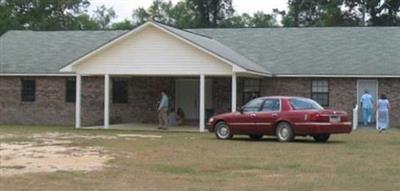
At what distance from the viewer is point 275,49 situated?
125 feet

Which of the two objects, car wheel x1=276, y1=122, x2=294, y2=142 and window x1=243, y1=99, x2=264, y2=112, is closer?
car wheel x1=276, y1=122, x2=294, y2=142

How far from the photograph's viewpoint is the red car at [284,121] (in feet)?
77.6

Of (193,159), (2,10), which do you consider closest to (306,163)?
(193,159)

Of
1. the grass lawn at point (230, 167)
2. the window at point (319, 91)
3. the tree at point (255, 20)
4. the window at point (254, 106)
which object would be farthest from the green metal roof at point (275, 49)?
the tree at point (255, 20)

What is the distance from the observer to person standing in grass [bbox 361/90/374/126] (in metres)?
33.2

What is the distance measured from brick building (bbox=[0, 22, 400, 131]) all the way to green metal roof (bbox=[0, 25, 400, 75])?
5 cm

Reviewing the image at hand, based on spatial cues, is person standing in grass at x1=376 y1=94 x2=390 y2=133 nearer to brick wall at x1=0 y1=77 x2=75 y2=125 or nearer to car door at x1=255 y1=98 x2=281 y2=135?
car door at x1=255 y1=98 x2=281 y2=135

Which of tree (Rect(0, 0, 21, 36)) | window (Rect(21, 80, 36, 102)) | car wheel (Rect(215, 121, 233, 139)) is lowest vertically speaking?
car wheel (Rect(215, 121, 233, 139))

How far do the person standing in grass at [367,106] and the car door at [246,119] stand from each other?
9.55 m

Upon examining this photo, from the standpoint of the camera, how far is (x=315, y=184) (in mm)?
13227

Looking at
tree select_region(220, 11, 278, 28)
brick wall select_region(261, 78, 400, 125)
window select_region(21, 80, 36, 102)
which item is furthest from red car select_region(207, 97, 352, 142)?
tree select_region(220, 11, 278, 28)

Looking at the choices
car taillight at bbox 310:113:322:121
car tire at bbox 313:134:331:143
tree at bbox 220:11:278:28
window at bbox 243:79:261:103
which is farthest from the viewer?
tree at bbox 220:11:278:28

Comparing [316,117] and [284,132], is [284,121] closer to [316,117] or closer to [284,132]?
[284,132]

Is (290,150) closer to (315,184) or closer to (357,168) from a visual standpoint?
(357,168)
